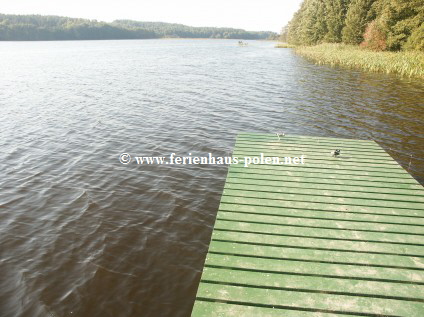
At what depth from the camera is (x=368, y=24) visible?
4000cm

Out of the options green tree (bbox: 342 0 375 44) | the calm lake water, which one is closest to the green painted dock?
the calm lake water

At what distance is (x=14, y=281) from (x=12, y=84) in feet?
83.3

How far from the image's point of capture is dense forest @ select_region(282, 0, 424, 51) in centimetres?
3256

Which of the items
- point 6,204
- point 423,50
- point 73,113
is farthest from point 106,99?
point 423,50

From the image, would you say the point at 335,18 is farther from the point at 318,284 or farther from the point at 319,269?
the point at 318,284

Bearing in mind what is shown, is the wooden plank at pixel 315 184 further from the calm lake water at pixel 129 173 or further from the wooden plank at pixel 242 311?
the wooden plank at pixel 242 311

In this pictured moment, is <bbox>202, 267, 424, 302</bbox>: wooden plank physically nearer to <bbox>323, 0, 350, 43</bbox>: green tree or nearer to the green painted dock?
the green painted dock

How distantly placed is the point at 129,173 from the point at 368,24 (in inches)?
1668

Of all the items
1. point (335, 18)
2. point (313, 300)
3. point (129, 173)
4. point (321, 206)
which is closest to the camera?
point (313, 300)

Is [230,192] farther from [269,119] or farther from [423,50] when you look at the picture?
[423,50]

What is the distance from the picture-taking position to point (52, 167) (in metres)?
10.5

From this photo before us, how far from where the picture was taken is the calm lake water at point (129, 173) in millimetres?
5754

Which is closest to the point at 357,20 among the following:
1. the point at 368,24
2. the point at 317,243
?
the point at 368,24

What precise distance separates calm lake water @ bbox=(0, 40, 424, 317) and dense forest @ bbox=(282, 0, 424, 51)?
13.3 m
